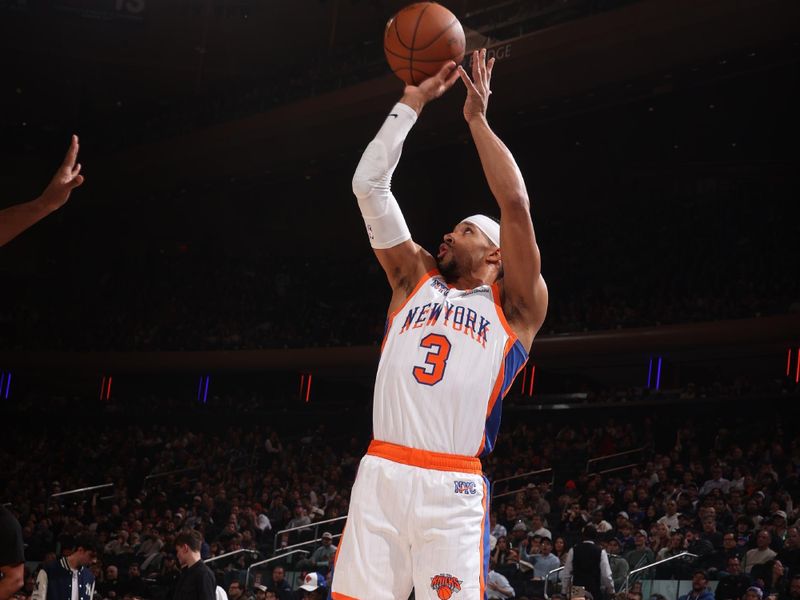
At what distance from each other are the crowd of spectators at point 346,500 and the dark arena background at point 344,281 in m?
0.06

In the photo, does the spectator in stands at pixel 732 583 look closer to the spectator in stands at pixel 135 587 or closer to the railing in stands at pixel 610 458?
the railing in stands at pixel 610 458

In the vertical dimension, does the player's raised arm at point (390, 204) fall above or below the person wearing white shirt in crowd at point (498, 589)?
above

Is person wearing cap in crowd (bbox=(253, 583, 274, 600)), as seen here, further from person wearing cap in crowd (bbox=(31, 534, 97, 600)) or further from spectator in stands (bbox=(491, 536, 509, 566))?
person wearing cap in crowd (bbox=(31, 534, 97, 600))

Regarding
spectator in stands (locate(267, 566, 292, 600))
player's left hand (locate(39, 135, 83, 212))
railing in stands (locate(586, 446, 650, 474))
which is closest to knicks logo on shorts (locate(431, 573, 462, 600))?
player's left hand (locate(39, 135, 83, 212))

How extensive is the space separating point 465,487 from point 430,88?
1.42 meters

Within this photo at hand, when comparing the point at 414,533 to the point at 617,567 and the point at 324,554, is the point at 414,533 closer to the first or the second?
the point at 617,567

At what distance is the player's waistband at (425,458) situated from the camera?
9.84 ft

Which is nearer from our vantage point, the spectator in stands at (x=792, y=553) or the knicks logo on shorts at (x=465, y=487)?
the knicks logo on shorts at (x=465, y=487)

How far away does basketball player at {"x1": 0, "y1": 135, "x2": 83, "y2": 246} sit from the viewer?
10.9 feet

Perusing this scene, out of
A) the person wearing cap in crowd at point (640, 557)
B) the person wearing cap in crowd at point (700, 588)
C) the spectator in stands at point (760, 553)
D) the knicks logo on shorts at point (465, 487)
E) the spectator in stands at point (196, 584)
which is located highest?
the knicks logo on shorts at point (465, 487)

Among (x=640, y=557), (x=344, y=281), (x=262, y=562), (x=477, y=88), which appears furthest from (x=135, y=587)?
(x=344, y=281)

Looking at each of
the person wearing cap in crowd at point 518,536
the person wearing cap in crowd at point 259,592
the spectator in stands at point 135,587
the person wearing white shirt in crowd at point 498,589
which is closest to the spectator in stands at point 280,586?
the person wearing cap in crowd at point 259,592

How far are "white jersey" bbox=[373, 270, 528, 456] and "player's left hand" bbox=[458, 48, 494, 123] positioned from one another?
60 centimetres

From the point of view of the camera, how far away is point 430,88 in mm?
3561
